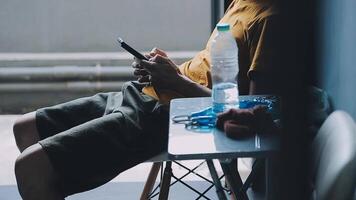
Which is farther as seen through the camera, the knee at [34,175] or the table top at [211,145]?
the knee at [34,175]

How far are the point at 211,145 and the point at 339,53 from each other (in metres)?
1.08

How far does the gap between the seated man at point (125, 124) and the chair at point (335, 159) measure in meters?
0.30

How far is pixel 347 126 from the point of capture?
5.53ft

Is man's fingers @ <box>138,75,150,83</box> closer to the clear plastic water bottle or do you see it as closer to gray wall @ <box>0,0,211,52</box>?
the clear plastic water bottle

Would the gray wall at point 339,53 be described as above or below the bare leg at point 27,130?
above

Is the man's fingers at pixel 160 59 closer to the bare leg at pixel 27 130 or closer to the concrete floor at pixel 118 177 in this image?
the bare leg at pixel 27 130

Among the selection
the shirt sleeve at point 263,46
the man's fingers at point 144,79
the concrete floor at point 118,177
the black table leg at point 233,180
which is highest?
the shirt sleeve at point 263,46

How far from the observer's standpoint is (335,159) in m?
1.58

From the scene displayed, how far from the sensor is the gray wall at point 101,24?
4871 millimetres

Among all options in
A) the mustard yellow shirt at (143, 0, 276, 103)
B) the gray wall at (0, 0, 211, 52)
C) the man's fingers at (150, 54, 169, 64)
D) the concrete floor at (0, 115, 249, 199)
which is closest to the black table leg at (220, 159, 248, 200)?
the mustard yellow shirt at (143, 0, 276, 103)

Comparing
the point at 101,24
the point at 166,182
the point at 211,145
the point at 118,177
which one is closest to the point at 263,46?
the point at 211,145

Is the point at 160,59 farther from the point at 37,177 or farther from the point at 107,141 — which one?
the point at 37,177

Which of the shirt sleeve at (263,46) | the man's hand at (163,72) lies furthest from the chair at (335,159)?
the man's hand at (163,72)

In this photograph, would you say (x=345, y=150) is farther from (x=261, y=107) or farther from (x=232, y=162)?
(x=232, y=162)
